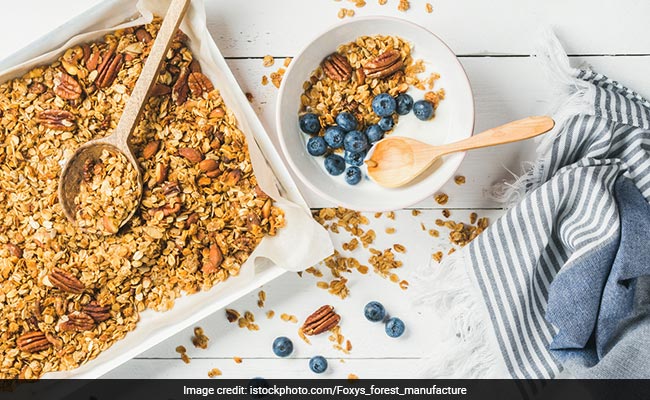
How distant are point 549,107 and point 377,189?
402 millimetres

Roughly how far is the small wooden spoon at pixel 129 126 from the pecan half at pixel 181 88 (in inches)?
2.8

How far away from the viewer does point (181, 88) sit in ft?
4.44

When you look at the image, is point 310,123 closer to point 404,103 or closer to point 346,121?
point 346,121

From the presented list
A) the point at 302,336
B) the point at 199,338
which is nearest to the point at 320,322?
the point at 302,336

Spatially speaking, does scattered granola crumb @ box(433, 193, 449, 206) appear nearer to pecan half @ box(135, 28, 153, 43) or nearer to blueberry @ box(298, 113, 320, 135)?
blueberry @ box(298, 113, 320, 135)

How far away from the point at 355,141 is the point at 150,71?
41 cm

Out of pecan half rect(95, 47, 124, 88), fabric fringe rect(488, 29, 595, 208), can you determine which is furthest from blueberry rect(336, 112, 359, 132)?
pecan half rect(95, 47, 124, 88)

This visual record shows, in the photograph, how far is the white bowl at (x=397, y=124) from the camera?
4.28ft

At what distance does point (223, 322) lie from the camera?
4.79ft

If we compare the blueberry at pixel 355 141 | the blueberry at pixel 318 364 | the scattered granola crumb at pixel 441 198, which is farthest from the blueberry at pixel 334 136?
the blueberry at pixel 318 364

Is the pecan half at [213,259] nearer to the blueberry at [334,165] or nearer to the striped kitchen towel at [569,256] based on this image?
the blueberry at [334,165]

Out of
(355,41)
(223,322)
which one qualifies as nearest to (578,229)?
(355,41)

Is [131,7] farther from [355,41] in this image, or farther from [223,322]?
[223,322]

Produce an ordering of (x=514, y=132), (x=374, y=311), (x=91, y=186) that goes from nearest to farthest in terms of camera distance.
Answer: (x=514, y=132)
(x=91, y=186)
(x=374, y=311)
